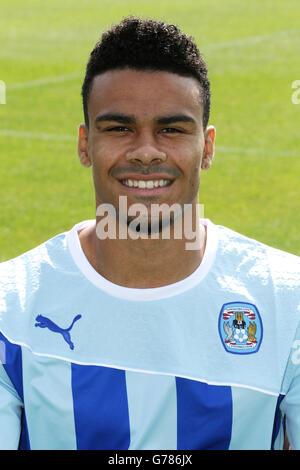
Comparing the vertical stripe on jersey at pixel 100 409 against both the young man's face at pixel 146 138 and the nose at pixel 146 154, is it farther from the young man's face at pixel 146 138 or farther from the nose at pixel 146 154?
the nose at pixel 146 154

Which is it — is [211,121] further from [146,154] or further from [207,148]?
[146,154]

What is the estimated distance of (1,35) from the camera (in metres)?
17.7

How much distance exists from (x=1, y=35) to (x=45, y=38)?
3.02ft

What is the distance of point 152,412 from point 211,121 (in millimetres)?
8448

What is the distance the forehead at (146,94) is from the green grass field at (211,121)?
4.21m

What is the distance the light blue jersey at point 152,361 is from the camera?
277 cm

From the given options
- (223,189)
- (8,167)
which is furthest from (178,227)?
(8,167)

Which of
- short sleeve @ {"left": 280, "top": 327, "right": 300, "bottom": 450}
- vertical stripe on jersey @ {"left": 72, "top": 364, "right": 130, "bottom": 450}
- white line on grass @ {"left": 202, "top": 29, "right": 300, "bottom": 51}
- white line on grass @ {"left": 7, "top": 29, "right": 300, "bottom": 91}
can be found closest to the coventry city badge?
short sleeve @ {"left": 280, "top": 327, "right": 300, "bottom": 450}

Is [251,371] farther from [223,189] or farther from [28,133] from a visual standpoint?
[28,133]

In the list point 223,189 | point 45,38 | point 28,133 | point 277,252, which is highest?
point 45,38

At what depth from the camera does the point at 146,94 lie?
2822mm

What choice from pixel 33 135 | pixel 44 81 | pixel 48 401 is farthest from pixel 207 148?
pixel 44 81

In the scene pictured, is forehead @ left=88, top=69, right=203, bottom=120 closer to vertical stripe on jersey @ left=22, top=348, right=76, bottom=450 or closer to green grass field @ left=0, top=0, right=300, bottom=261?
vertical stripe on jersey @ left=22, top=348, right=76, bottom=450

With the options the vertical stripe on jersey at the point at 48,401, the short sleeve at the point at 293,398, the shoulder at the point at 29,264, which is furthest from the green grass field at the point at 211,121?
the short sleeve at the point at 293,398
